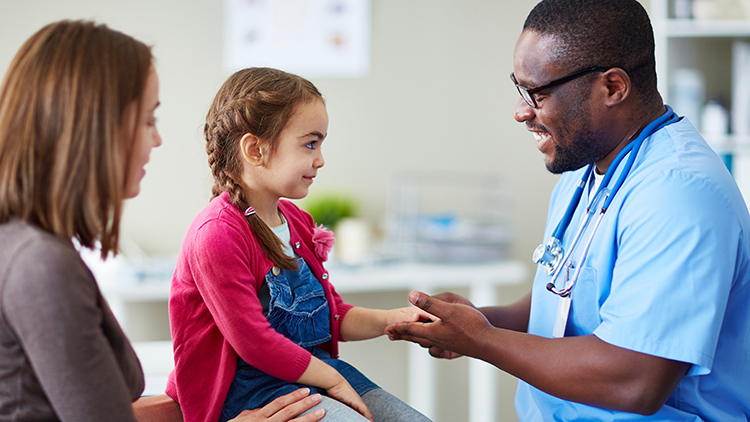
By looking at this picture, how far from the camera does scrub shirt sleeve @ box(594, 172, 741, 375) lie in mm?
862

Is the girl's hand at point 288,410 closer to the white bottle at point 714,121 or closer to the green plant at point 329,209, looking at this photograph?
the green plant at point 329,209

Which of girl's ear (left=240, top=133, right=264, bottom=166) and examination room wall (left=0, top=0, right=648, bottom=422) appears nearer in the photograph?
girl's ear (left=240, top=133, right=264, bottom=166)

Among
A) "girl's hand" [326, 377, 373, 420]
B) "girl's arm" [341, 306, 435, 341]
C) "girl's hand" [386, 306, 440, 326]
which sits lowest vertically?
"girl's hand" [326, 377, 373, 420]

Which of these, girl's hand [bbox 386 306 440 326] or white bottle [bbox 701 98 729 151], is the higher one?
white bottle [bbox 701 98 729 151]

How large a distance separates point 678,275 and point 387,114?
1937mm

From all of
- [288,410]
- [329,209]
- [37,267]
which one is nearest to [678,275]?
[288,410]

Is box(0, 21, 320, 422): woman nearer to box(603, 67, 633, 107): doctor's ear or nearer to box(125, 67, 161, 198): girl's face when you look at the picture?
box(125, 67, 161, 198): girl's face

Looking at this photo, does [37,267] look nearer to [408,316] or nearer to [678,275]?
[408,316]

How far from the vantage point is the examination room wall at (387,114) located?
249cm

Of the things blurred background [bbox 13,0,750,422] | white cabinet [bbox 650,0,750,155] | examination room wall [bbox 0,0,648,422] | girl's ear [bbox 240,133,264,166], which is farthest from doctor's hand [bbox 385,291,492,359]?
white cabinet [bbox 650,0,750,155]

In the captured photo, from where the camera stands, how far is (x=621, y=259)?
95cm

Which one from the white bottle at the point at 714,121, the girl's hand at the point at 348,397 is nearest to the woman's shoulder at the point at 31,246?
the girl's hand at the point at 348,397

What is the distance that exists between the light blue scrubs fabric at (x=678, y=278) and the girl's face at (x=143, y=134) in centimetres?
75

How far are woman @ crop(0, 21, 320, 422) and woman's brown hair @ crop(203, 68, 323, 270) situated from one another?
345 mm
